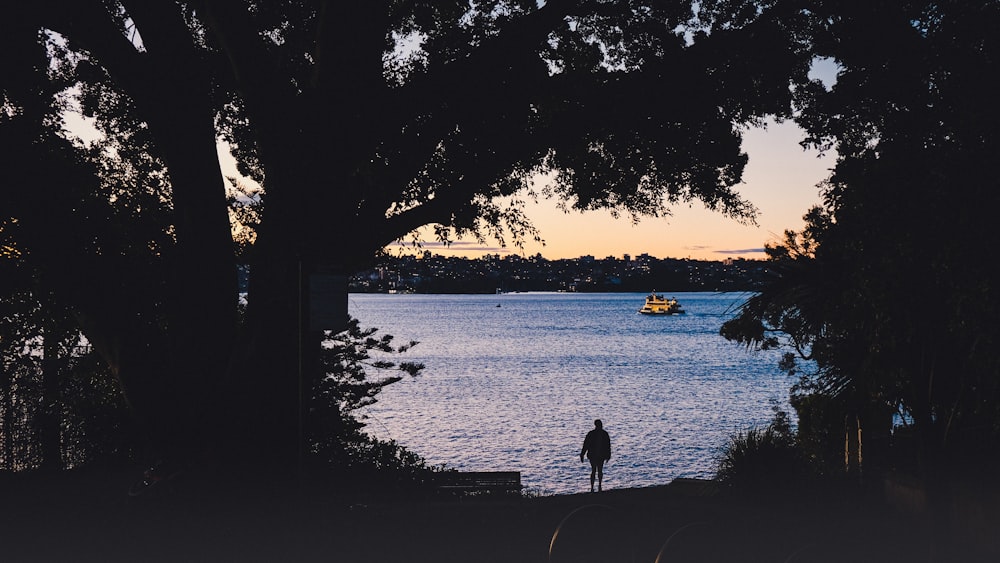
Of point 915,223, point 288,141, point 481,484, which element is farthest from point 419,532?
point 915,223

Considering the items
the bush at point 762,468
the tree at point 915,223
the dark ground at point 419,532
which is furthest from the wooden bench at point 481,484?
the tree at point 915,223

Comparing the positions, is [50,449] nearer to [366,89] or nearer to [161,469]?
[161,469]

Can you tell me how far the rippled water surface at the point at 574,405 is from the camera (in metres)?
39.7

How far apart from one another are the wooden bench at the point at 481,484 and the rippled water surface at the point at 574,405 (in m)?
4.45

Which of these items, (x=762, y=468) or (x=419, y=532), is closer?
(x=419, y=532)

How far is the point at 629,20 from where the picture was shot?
14383 millimetres

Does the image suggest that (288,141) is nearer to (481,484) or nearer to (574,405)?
(481,484)

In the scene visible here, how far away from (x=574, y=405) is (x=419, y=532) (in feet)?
172

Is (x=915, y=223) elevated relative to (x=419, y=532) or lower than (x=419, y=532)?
elevated

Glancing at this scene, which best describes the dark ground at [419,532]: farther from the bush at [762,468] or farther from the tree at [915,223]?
the tree at [915,223]

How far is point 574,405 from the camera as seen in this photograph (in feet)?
204

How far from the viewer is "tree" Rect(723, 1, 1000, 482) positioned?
9.03m

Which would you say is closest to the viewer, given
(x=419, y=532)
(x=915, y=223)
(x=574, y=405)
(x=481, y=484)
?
(x=915, y=223)

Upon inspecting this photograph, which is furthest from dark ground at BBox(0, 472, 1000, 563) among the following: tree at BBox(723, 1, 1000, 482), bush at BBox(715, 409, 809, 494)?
tree at BBox(723, 1, 1000, 482)
